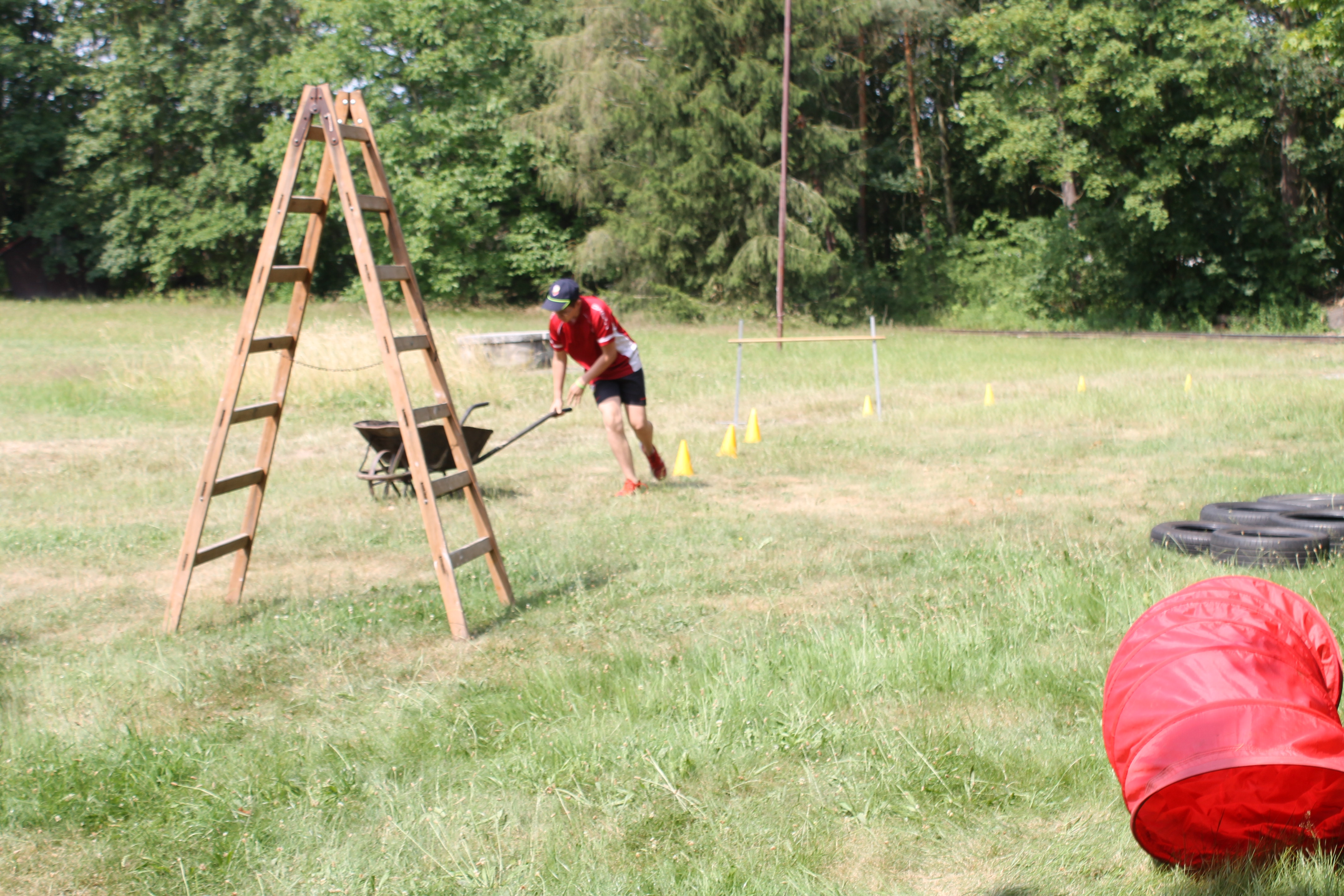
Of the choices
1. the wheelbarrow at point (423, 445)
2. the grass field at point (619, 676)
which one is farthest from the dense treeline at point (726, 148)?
the wheelbarrow at point (423, 445)

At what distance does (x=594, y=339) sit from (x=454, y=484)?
3.59 m

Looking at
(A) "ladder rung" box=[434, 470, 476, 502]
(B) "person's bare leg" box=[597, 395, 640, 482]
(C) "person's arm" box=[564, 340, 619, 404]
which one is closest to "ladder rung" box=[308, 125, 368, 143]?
(A) "ladder rung" box=[434, 470, 476, 502]

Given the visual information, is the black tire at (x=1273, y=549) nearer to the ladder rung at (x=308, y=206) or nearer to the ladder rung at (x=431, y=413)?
the ladder rung at (x=431, y=413)

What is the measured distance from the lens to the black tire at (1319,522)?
20.7 ft

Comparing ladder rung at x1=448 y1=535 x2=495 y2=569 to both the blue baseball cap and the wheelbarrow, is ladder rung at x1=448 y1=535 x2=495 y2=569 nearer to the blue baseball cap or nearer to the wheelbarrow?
the wheelbarrow

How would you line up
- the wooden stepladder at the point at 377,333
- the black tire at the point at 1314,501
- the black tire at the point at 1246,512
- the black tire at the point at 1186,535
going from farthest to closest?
the black tire at the point at 1314,501, the black tire at the point at 1246,512, the black tire at the point at 1186,535, the wooden stepladder at the point at 377,333

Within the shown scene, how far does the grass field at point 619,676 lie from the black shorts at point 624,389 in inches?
32.7

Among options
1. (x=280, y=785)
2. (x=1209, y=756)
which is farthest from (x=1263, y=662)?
(x=280, y=785)

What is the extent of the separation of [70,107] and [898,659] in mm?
51650

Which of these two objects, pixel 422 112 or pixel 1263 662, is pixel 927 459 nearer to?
pixel 1263 662

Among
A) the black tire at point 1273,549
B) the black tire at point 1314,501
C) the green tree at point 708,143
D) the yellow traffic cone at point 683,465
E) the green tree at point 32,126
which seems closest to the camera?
the black tire at point 1273,549

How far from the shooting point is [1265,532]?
253 inches

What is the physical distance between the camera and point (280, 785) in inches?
153

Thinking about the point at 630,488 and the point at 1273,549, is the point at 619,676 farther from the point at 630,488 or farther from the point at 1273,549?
the point at 630,488
